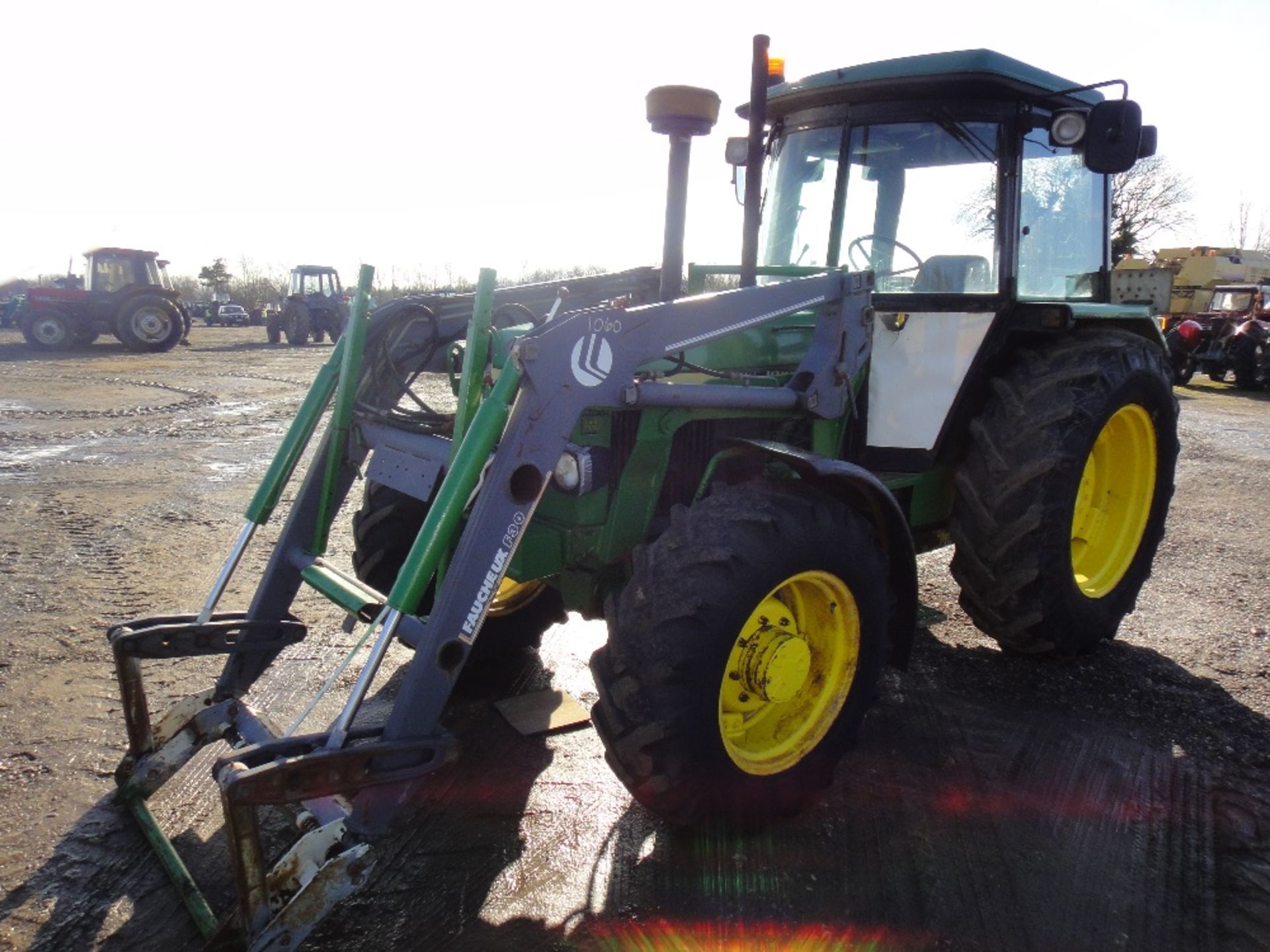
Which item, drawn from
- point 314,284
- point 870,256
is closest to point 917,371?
point 870,256

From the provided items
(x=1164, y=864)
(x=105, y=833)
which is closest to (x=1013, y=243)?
(x=1164, y=864)

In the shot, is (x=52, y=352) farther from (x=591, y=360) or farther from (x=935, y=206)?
(x=591, y=360)

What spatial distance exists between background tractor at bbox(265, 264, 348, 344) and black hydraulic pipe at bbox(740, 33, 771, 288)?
24.3 m

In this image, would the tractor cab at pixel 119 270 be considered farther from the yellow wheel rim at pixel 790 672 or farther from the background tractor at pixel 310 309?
the yellow wheel rim at pixel 790 672

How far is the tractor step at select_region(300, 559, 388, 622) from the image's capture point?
286 centimetres

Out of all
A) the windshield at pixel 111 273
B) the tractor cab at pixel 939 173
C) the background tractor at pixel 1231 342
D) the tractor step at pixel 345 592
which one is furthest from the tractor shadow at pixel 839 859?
the windshield at pixel 111 273

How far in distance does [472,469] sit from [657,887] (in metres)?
1.24

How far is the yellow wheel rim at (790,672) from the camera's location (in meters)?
2.78

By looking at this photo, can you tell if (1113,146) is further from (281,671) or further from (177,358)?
(177,358)

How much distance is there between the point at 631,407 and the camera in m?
2.83

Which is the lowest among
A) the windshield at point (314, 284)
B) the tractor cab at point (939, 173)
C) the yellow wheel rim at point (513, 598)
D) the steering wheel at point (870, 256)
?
the yellow wheel rim at point (513, 598)

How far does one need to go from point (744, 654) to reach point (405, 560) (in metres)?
1.02

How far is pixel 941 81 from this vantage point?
142 inches

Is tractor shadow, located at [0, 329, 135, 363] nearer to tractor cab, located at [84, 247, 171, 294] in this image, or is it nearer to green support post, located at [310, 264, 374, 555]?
tractor cab, located at [84, 247, 171, 294]
